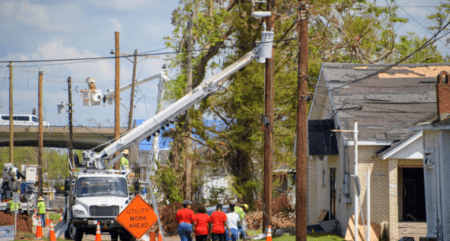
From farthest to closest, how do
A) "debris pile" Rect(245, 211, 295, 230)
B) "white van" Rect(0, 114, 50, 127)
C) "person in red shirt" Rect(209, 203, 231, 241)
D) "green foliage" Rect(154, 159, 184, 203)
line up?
1. "white van" Rect(0, 114, 50, 127)
2. "green foliage" Rect(154, 159, 184, 203)
3. "debris pile" Rect(245, 211, 295, 230)
4. "person in red shirt" Rect(209, 203, 231, 241)

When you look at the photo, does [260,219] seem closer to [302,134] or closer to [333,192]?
[333,192]

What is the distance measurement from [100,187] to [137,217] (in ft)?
27.9

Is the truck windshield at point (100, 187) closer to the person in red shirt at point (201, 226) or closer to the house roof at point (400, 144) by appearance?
the person in red shirt at point (201, 226)

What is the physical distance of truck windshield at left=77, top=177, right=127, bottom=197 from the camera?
2117 centimetres

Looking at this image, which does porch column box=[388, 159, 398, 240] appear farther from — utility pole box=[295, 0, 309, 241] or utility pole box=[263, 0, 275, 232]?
utility pole box=[263, 0, 275, 232]

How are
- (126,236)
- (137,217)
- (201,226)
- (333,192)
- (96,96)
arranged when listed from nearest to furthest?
(137,217)
(201,226)
(126,236)
(333,192)
(96,96)

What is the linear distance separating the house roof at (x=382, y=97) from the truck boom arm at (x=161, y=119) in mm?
2959

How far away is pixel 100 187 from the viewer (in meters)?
21.3

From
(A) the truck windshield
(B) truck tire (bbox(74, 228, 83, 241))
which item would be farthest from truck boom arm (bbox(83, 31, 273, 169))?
(B) truck tire (bbox(74, 228, 83, 241))

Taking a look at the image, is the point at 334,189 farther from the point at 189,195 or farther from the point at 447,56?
the point at 447,56

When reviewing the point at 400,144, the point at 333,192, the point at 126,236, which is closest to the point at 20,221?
the point at 126,236

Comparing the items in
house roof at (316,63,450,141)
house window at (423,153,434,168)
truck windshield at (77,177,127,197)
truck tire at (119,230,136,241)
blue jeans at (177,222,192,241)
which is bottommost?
truck tire at (119,230,136,241)

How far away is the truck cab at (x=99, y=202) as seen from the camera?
20.2 m

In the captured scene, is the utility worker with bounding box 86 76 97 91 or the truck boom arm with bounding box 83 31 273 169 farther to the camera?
the utility worker with bounding box 86 76 97 91
